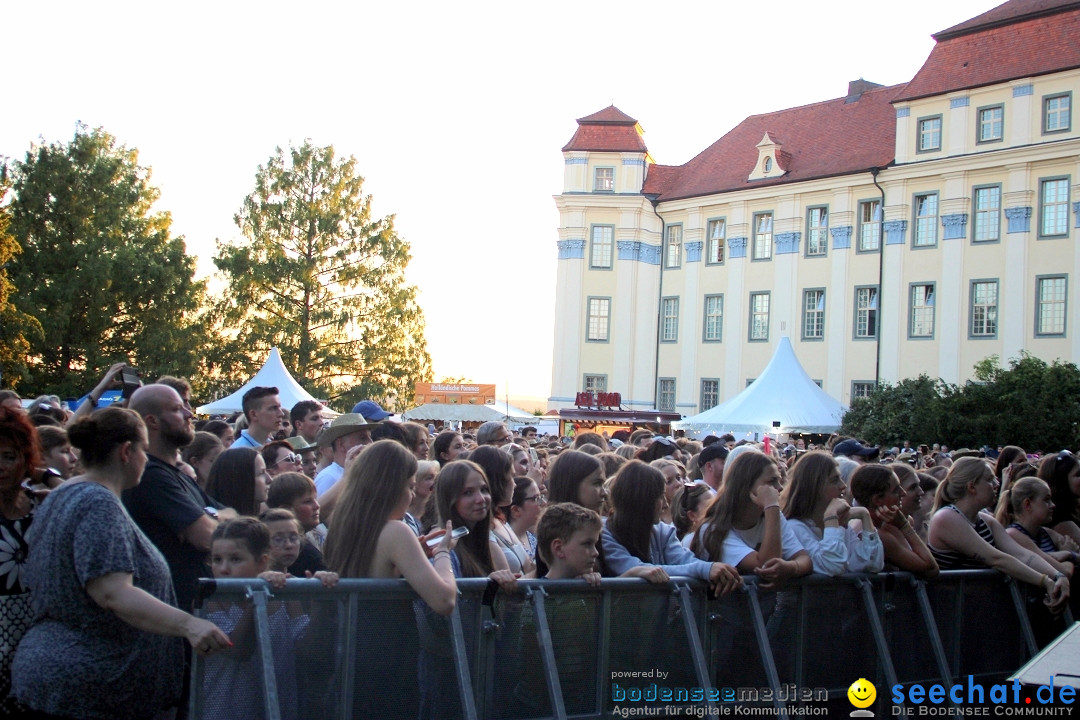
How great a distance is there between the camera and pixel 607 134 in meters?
52.2

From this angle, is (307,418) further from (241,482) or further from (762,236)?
(762,236)

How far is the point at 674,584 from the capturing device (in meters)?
5.55

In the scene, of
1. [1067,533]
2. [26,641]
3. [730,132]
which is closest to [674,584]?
[26,641]

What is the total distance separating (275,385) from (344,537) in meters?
21.2

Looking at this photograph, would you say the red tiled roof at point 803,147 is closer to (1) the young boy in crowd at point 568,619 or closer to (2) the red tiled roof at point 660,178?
(2) the red tiled roof at point 660,178

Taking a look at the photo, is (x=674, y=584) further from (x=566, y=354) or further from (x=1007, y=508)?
(x=566, y=354)

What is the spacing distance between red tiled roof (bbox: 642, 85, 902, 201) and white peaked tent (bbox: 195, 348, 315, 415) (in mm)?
27911

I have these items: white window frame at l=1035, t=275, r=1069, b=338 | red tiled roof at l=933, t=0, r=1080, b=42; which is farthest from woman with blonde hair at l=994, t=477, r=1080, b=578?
red tiled roof at l=933, t=0, r=1080, b=42

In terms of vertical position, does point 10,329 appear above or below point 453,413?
→ above

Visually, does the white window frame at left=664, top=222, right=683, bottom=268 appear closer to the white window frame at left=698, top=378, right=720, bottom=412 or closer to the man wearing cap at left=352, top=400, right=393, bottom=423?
the white window frame at left=698, top=378, right=720, bottom=412

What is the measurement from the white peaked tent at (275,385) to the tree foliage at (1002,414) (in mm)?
18647

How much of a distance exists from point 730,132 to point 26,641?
53.9 meters

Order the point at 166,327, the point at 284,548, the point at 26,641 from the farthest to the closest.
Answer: the point at 166,327 < the point at 284,548 < the point at 26,641

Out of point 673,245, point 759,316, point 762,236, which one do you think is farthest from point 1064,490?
point 673,245
